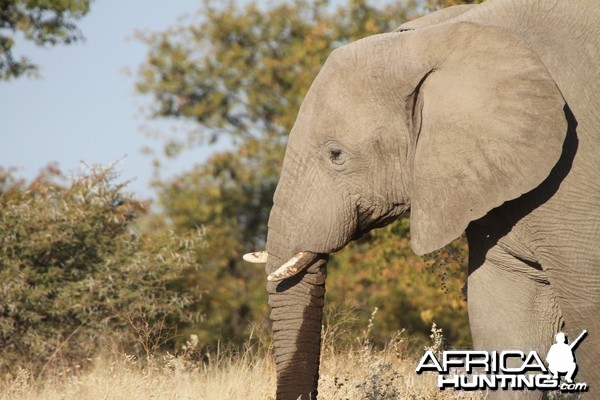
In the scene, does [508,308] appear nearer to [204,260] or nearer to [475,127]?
[475,127]

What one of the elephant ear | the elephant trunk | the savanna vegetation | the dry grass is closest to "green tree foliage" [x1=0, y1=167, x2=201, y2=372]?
the savanna vegetation

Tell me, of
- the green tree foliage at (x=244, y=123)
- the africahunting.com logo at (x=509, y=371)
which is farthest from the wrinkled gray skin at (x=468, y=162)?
the green tree foliage at (x=244, y=123)

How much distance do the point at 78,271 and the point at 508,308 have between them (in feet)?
19.8

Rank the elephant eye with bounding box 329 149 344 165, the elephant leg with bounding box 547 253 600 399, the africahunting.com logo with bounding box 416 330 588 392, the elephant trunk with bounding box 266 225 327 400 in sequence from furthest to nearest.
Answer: the africahunting.com logo with bounding box 416 330 588 392
the elephant eye with bounding box 329 149 344 165
the elephant trunk with bounding box 266 225 327 400
the elephant leg with bounding box 547 253 600 399

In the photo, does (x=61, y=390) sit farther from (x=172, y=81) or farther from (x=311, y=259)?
(x=172, y=81)

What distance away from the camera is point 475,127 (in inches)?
228

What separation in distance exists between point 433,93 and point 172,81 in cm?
2107

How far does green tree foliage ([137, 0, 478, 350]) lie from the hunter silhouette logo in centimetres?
1052

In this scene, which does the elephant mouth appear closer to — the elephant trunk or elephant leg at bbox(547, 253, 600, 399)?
the elephant trunk

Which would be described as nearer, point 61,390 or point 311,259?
point 311,259

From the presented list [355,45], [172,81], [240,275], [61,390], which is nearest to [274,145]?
[240,275]

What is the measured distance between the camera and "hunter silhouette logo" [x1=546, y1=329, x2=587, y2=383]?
234 inches

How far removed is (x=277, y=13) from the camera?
84.4ft

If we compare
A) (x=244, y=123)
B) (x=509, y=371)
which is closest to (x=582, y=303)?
(x=509, y=371)
